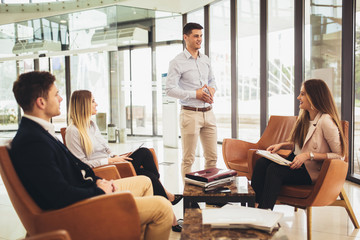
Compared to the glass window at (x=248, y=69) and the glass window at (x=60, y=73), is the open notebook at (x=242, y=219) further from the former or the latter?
the glass window at (x=60, y=73)

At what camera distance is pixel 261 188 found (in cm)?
257

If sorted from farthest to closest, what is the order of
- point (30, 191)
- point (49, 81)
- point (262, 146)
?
point (262, 146), point (49, 81), point (30, 191)

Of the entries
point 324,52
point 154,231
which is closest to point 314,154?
point 154,231

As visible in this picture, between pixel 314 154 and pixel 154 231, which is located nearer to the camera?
pixel 154 231

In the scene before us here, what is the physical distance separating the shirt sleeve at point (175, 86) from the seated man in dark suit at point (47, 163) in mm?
1454

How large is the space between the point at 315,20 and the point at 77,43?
5252 millimetres

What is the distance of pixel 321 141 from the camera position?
8.13 feet

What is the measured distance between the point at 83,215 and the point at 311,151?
186 cm

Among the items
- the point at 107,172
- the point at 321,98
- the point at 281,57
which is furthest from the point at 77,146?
the point at 281,57

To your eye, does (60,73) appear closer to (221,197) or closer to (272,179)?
(272,179)

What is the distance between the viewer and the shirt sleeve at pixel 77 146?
8.49 ft

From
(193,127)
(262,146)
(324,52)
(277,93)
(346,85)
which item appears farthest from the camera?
(277,93)

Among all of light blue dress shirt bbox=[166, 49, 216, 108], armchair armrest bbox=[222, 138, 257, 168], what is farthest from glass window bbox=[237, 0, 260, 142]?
light blue dress shirt bbox=[166, 49, 216, 108]

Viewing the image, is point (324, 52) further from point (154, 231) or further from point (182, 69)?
point (154, 231)
